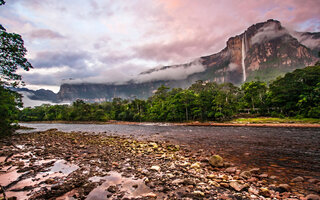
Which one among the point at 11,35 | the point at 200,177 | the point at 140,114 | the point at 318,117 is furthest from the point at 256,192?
the point at 140,114

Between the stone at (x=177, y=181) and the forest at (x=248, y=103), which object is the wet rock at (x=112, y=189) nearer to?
the stone at (x=177, y=181)

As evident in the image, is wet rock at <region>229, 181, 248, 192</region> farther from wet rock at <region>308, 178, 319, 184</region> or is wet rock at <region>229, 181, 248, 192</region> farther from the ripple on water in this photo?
wet rock at <region>308, 178, 319, 184</region>

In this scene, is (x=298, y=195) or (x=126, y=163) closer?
(x=298, y=195)

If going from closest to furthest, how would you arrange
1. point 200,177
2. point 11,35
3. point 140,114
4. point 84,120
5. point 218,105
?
1. point 200,177
2. point 11,35
3. point 218,105
4. point 140,114
5. point 84,120

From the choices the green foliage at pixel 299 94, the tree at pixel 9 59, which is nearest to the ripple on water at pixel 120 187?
the tree at pixel 9 59

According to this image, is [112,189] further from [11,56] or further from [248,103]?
[248,103]

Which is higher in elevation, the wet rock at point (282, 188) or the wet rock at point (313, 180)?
the wet rock at point (282, 188)

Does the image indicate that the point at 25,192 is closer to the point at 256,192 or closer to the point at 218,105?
the point at 256,192

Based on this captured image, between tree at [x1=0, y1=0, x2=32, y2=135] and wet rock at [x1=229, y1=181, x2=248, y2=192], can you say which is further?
tree at [x1=0, y1=0, x2=32, y2=135]

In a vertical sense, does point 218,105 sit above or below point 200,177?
above

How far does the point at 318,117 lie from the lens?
38.0 meters

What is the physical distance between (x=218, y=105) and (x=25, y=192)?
185ft

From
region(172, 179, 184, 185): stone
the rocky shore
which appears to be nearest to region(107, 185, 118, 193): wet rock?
the rocky shore

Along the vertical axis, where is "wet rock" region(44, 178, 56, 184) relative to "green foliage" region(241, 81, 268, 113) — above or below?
below
